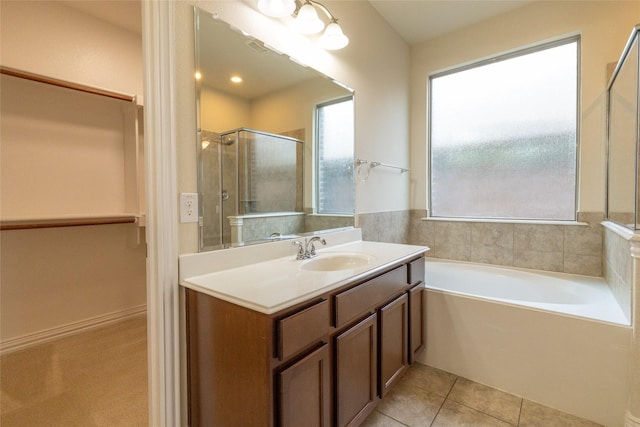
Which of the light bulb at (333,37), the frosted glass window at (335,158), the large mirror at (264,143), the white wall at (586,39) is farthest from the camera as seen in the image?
the white wall at (586,39)

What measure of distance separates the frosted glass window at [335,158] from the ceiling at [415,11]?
3.48 ft

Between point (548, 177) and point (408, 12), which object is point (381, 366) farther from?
point (408, 12)

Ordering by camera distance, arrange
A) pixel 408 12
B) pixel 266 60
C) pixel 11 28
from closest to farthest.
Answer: pixel 266 60 → pixel 11 28 → pixel 408 12

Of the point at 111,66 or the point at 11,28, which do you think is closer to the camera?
the point at 11,28

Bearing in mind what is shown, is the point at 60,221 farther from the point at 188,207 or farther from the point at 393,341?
the point at 393,341

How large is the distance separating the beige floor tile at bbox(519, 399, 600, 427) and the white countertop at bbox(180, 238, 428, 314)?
41.5 inches

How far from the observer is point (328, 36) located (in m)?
1.84

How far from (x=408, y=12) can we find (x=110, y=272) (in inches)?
142

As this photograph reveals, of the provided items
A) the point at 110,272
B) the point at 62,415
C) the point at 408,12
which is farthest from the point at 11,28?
the point at 408,12

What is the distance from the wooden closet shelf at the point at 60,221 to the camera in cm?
195

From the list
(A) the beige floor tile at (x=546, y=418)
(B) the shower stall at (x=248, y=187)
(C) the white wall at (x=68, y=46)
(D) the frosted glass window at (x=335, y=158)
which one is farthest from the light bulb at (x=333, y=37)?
(A) the beige floor tile at (x=546, y=418)

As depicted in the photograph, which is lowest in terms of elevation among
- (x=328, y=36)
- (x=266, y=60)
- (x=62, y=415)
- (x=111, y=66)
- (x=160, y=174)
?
(x=62, y=415)

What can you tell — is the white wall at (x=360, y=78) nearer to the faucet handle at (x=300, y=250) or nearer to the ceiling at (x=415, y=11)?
the ceiling at (x=415, y=11)

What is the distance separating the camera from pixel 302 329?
1058mm
